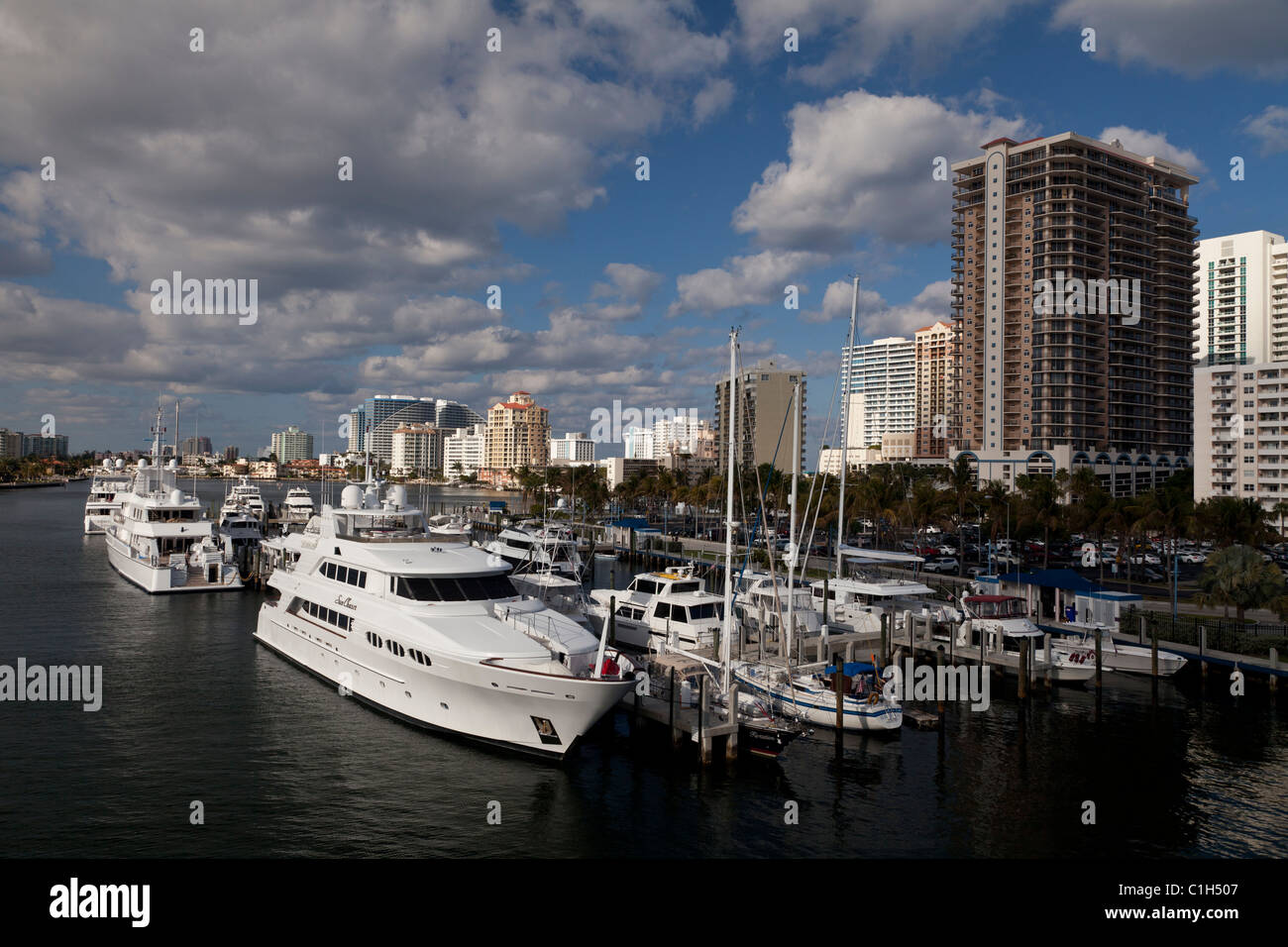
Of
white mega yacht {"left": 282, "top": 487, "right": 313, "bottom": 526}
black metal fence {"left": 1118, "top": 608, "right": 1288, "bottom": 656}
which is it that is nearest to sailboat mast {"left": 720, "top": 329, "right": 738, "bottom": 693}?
black metal fence {"left": 1118, "top": 608, "right": 1288, "bottom": 656}

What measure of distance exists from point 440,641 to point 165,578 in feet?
123

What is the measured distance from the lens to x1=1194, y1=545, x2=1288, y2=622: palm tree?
36938 millimetres

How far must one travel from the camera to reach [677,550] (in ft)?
266

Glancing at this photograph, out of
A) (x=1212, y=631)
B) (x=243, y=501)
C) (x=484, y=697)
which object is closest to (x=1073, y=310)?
(x=1212, y=631)

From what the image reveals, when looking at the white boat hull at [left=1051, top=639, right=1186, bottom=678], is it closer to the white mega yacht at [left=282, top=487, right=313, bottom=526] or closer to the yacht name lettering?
the yacht name lettering

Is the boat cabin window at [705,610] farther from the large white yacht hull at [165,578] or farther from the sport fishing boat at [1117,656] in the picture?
the large white yacht hull at [165,578]

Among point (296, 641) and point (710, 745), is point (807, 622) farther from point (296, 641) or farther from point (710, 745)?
point (296, 641)

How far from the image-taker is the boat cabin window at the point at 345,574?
28.7 m

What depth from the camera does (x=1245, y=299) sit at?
168 metres

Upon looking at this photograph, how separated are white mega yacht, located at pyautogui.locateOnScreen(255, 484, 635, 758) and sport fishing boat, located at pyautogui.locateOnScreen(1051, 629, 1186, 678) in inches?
844

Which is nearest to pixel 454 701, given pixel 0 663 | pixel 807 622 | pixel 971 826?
pixel 971 826

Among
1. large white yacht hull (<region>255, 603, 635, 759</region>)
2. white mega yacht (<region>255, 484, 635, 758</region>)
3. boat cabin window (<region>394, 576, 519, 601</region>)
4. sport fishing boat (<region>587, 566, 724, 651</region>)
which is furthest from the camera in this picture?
sport fishing boat (<region>587, 566, 724, 651</region>)
